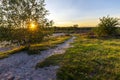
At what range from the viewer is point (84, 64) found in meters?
14.5

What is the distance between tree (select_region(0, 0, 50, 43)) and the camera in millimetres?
22906

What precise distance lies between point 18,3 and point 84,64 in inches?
507

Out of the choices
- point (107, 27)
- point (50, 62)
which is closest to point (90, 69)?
point (50, 62)

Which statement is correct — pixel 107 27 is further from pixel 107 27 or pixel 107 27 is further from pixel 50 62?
pixel 50 62

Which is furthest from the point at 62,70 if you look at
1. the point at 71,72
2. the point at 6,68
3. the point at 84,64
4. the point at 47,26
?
the point at 47,26

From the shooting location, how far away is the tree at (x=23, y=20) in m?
22.9

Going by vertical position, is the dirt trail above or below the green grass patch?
below

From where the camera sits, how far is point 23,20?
2328cm


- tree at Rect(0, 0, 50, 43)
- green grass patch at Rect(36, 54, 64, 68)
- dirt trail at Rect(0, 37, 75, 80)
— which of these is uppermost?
tree at Rect(0, 0, 50, 43)

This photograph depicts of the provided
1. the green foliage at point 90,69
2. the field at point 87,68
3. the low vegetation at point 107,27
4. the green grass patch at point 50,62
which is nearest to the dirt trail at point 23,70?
the green grass patch at point 50,62

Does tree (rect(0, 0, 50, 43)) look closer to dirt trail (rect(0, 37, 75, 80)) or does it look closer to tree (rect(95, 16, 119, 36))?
dirt trail (rect(0, 37, 75, 80))

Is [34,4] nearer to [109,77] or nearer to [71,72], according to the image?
[71,72]

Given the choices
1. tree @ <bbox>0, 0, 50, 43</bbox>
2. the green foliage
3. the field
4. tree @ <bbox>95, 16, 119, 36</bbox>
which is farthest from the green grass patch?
tree @ <bbox>95, 16, 119, 36</bbox>

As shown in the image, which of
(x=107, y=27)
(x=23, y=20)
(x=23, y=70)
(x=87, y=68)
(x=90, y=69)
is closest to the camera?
(x=90, y=69)
